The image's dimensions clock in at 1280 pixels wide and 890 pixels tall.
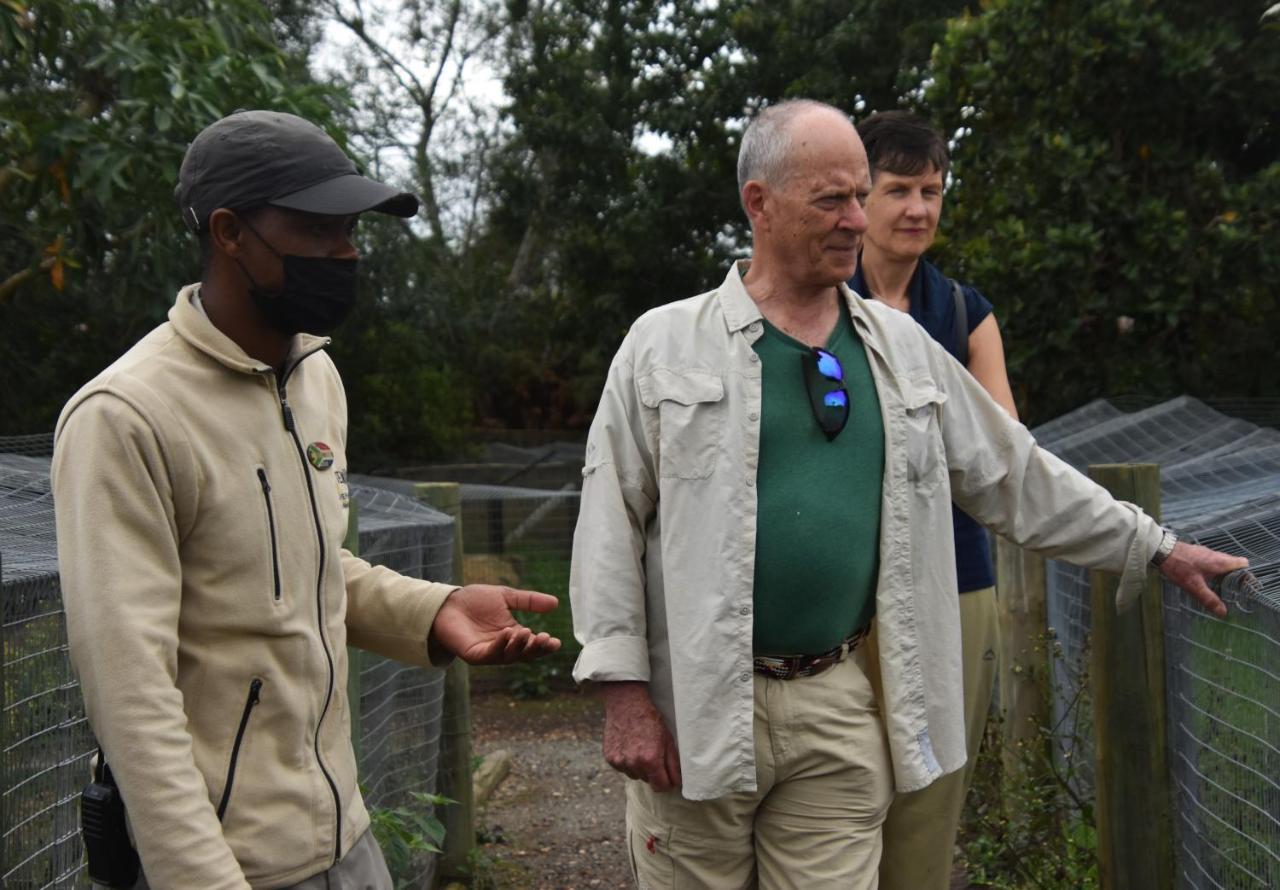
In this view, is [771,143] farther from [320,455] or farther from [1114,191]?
[1114,191]

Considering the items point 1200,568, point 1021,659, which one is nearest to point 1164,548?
point 1200,568

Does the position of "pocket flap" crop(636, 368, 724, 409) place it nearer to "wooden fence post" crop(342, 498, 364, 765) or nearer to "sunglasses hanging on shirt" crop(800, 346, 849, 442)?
"sunglasses hanging on shirt" crop(800, 346, 849, 442)

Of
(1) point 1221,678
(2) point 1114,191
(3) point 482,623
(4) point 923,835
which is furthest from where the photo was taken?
(2) point 1114,191

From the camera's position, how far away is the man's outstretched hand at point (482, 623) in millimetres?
2678

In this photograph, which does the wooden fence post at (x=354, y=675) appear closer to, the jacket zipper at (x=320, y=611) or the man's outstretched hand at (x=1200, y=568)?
the jacket zipper at (x=320, y=611)

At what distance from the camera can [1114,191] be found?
8734 millimetres

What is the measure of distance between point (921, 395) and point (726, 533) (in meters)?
0.55

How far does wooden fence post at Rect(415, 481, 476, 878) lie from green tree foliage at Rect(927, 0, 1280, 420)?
364 cm

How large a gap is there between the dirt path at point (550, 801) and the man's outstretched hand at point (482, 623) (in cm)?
370

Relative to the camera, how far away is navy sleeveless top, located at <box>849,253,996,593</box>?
3836 mm

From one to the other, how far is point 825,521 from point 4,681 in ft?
4.99

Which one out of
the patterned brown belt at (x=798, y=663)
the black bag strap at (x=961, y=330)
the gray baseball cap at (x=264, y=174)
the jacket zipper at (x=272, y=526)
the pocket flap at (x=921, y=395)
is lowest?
the patterned brown belt at (x=798, y=663)

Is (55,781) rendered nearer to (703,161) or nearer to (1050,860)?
(1050,860)

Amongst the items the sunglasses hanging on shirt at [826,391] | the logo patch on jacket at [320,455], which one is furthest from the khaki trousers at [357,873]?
the sunglasses hanging on shirt at [826,391]
